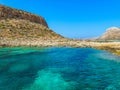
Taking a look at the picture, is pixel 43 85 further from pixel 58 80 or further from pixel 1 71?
pixel 1 71

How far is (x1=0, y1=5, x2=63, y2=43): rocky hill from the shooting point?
111562 mm

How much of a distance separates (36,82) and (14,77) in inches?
165

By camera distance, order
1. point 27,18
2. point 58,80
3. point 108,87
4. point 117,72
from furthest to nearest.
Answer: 1. point 27,18
2. point 117,72
3. point 58,80
4. point 108,87

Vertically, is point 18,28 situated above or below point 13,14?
below

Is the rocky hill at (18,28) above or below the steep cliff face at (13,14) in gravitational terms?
below

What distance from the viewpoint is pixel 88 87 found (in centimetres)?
2553

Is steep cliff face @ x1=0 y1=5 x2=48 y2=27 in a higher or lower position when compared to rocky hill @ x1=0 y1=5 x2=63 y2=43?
higher

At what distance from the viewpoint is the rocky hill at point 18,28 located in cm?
11156

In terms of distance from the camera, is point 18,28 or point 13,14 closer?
point 18,28

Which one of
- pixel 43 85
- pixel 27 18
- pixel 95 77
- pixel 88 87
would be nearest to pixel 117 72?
pixel 95 77

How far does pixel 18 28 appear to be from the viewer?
12306 cm

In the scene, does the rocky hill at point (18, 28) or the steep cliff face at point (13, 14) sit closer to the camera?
the rocky hill at point (18, 28)

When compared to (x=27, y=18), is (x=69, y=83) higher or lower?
lower

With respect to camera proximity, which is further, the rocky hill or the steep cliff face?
the steep cliff face
